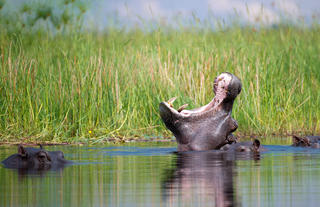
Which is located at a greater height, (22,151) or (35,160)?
(22,151)

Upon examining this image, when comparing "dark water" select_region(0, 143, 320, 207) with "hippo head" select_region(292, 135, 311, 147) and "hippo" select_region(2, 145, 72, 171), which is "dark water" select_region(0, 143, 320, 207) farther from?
"hippo head" select_region(292, 135, 311, 147)

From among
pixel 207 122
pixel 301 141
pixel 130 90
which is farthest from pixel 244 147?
pixel 130 90

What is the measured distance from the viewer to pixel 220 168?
275 inches

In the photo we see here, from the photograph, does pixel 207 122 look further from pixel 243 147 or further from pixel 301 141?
pixel 301 141

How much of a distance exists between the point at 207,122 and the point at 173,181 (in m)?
3.35

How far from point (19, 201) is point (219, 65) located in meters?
9.14

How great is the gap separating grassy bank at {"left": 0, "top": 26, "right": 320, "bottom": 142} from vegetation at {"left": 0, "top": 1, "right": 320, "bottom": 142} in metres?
0.02

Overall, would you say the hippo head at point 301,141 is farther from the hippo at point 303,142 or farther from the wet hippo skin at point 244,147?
the wet hippo skin at point 244,147

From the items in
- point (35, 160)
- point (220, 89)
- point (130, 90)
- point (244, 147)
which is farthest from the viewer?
point (130, 90)

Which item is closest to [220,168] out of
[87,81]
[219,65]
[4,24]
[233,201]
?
[233,201]

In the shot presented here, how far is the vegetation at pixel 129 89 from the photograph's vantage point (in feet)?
39.0

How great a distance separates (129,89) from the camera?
13055mm

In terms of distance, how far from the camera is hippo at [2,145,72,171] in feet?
25.3

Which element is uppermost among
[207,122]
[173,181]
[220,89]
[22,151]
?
[220,89]
